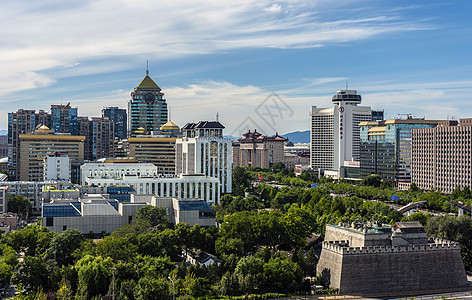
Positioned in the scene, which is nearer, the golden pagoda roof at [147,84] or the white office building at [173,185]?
the white office building at [173,185]

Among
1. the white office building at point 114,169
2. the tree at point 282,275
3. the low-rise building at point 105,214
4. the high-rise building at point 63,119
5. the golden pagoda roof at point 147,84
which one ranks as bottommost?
the tree at point 282,275

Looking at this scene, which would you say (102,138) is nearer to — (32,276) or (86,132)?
(86,132)

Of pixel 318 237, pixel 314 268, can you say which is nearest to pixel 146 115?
pixel 318 237

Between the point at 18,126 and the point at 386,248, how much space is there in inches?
5252

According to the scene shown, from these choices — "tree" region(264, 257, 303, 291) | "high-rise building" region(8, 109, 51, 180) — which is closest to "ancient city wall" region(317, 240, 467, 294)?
"tree" region(264, 257, 303, 291)

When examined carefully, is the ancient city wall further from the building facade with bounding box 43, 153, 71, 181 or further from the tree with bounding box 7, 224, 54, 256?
the building facade with bounding box 43, 153, 71, 181

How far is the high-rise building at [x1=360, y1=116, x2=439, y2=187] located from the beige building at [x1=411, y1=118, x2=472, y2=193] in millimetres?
3611

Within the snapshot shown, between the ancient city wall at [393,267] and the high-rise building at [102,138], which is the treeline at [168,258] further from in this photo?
the high-rise building at [102,138]

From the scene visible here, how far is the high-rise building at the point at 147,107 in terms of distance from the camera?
173125 millimetres

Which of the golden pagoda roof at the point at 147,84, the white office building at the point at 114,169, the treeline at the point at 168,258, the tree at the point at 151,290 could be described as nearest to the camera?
the tree at the point at 151,290

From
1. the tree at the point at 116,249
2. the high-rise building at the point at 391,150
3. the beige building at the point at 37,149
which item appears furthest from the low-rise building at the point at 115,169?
the tree at the point at 116,249

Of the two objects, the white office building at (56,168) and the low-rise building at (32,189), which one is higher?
the white office building at (56,168)

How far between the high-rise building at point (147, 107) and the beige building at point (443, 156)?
75.5 meters

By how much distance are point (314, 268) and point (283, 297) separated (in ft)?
22.0
